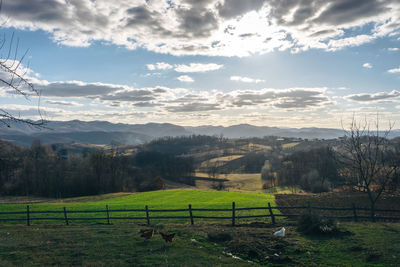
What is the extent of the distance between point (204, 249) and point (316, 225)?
7469mm

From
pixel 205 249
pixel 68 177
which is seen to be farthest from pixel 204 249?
pixel 68 177

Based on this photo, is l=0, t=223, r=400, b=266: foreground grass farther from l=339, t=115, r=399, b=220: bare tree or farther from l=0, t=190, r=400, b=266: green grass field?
l=339, t=115, r=399, b=220: bare tree

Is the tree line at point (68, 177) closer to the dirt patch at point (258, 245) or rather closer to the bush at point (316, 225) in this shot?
the dirt patch at point (258, 245)

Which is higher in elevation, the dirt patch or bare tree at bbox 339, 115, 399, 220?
bare tree at bbox 339, 115, 399, 220

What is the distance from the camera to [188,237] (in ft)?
54.5

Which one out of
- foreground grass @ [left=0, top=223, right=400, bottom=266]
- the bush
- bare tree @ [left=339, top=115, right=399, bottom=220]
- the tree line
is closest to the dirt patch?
foreground grass @ [left=0, top=223, right=400, bottom=266]

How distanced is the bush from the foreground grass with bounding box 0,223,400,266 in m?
0.64

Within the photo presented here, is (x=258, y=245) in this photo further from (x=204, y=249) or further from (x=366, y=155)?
(x=366, y=155)

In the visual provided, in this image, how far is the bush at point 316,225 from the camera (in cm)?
1645

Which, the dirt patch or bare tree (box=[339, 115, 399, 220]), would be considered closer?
A: the dirt patch

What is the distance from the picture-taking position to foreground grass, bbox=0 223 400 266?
1198 centimetres

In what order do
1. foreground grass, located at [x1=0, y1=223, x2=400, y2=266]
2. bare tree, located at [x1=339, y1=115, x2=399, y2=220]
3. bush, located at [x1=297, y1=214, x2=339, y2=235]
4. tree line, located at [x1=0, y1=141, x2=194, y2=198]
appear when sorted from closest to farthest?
foreground grass, located at [x1=0, y1=223, x2=400, y2=266]
bush, located at [x1=297, y1=214, x2=339, y2=235]
bare tree, located at [x1=339, y1=115, x2=399, y2=220]
tree line, located at [x1=0, y1=141, x2=194, y2=198]

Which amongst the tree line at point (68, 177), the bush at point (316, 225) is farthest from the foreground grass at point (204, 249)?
the tree line at point (68, 177)

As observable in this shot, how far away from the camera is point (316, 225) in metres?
16.8
